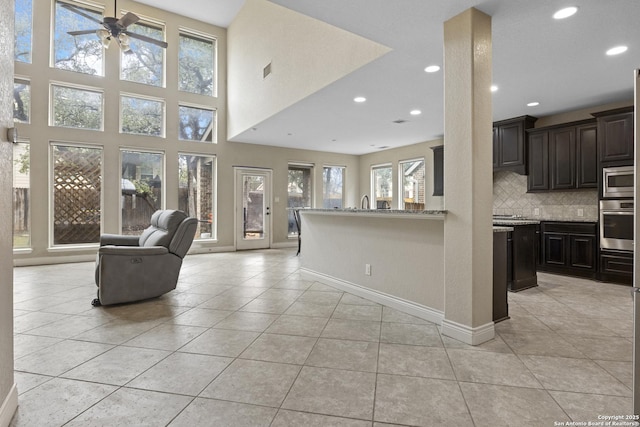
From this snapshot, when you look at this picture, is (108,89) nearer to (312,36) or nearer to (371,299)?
(312,36)

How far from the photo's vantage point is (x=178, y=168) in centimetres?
702

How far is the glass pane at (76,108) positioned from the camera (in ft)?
19.4

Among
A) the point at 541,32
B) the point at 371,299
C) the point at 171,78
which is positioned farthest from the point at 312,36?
the point at 171,78

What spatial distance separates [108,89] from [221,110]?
2.25 metres

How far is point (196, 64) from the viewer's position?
24.5 ft

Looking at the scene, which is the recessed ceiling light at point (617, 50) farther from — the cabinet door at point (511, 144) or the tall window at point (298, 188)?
the tall window at point (298, 188)

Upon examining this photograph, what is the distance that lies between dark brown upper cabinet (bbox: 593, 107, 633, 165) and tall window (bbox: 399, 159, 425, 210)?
3527 mm

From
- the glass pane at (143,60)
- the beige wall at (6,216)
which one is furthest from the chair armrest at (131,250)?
the glass pane at (143,60)

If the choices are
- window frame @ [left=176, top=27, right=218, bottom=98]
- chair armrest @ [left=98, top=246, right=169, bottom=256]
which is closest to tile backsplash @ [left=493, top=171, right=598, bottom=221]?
chair armrest @ [left=98, top=246, right=169, bottom=256]

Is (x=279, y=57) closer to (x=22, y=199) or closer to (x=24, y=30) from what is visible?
(x=24, y=30)

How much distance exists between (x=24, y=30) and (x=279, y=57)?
4.71 metres

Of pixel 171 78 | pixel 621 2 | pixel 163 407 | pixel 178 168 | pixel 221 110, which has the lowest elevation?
pixel 163 407

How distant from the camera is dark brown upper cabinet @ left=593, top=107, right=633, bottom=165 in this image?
416cm

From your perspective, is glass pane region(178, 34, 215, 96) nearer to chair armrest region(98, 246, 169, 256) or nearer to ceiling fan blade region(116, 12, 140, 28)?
ceiling fan blade region(116, 12, 140, 28)
